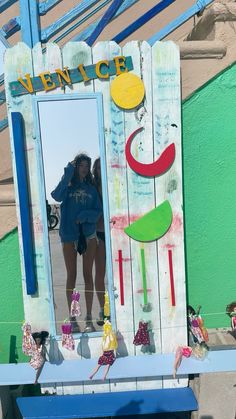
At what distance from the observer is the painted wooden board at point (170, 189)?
2.12m

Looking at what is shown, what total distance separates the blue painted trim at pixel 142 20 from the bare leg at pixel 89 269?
9.46 feet

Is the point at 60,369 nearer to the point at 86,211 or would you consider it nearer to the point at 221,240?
the point at 86,211

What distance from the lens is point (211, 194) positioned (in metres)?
2.46

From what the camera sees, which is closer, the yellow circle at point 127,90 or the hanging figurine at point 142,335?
the yellow circle at point 127,90

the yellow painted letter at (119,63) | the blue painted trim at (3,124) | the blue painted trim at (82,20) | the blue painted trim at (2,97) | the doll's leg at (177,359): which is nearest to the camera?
the yellow painted letter at (119,63)

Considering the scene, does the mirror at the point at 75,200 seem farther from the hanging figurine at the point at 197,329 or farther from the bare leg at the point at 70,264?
the hanging figurine at the point at 197,329

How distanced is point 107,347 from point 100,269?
0.46 m

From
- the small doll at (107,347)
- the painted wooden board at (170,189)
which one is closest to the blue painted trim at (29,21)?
the painted wooden board at (170,189)

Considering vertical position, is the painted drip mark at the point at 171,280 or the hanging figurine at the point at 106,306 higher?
the painted drip mark at the point at 171,280

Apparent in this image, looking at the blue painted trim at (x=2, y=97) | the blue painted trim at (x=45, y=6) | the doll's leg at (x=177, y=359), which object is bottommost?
the doll's leg at (x=177, y=359)

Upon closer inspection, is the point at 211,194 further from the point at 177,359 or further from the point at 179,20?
the point at 179,20

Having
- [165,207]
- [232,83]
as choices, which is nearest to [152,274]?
[165,207]

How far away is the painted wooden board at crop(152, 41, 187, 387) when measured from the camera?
212 centimetres

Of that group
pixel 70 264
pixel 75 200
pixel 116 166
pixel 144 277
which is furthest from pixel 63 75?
pixel 144 277
